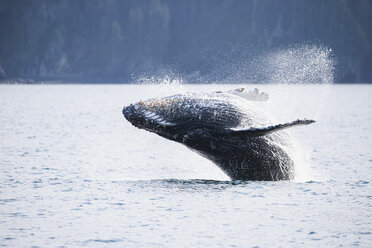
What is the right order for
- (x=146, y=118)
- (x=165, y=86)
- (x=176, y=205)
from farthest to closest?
(x=165, y=86) → (x=176, y=205) → (x=146, y=118)

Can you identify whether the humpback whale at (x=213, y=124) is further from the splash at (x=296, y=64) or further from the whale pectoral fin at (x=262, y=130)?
the splash at (x=296, y=64)

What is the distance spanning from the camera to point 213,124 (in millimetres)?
13352

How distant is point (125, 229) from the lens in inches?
488

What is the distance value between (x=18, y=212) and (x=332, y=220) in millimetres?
6318

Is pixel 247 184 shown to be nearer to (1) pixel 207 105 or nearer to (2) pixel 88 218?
(1) pixel 207 105

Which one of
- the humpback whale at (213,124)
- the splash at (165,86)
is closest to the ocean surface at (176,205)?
the humpback whale at (213,124)

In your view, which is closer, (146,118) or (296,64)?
(146,118)

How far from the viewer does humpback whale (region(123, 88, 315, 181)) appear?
13.3 m

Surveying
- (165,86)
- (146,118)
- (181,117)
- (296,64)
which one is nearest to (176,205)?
(181,117)

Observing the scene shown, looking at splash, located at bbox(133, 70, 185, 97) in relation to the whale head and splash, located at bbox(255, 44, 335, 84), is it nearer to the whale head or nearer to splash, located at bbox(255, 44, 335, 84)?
the whale head

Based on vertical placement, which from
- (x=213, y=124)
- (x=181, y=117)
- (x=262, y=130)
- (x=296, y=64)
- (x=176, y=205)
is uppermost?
(x=296, y=64)

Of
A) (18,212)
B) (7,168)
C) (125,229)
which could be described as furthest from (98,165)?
(125,229)

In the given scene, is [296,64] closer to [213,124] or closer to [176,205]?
[176,205]

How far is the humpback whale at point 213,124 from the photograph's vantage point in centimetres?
1334
